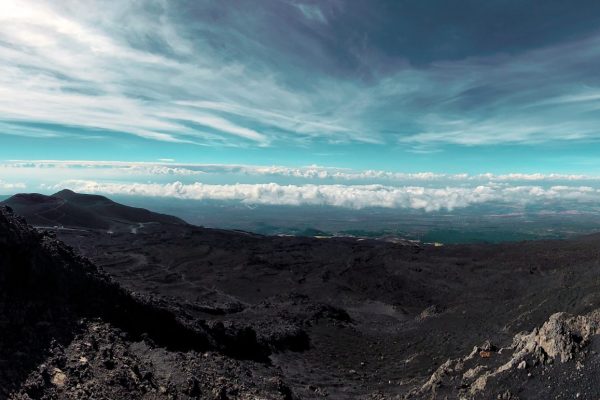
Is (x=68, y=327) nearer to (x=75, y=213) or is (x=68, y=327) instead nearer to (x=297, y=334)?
(x=297, y=334)

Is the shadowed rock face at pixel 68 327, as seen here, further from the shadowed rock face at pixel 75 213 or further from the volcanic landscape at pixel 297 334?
the shadowed rock face at pixel 75 213

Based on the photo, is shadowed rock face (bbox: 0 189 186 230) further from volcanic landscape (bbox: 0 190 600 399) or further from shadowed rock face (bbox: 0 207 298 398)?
shadowed rock face (bbox: 0 207 298 398)

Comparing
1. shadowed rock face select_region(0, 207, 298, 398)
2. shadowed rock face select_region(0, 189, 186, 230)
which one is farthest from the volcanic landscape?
shadowed rock face select_region(0, 189, 186, 230)

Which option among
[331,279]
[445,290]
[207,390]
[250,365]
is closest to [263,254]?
[331,279]

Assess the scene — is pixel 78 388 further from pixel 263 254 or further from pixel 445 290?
pixel 263 254

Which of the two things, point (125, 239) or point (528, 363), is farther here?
point (125, 239)
